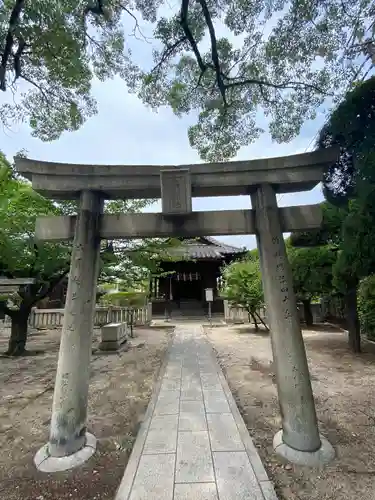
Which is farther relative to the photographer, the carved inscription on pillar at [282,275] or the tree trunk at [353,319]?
the tree trunk at [353,319]

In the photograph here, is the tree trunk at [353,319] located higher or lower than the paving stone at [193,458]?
higher

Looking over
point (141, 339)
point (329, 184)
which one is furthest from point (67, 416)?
point (141, 339)

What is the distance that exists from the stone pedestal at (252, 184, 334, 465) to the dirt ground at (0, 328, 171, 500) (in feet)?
6.31

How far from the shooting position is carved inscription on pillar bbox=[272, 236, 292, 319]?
3416mm

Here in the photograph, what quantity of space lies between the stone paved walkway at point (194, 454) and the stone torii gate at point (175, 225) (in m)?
0.60

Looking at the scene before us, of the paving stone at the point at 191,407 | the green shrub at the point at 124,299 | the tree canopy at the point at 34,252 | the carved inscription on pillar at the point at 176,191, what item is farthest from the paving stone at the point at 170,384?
the green shrub at the point at 124,299

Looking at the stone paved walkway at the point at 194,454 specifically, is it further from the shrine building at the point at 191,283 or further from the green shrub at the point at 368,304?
the shrine building at the point at 191,283

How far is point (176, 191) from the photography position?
3.72 m

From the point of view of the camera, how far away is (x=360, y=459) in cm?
313

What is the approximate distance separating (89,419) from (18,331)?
20.9ft

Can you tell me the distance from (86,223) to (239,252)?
20.4 meters

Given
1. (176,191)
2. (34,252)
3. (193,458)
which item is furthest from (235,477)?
(34,252)

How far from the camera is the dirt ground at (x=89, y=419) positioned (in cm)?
276

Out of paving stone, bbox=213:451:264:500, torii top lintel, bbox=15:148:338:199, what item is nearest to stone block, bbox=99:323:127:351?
torii top lintel, bbox=15:148:338:199
